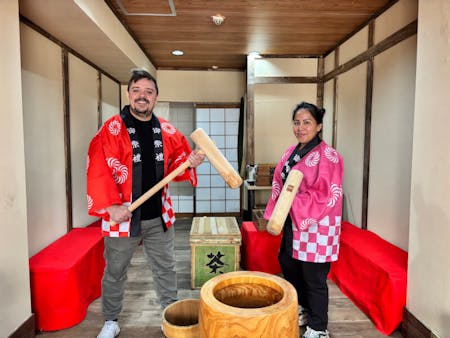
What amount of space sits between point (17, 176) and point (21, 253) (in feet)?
1.56

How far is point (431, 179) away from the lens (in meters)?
1.97

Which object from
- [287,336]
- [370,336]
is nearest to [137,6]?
[287,336]

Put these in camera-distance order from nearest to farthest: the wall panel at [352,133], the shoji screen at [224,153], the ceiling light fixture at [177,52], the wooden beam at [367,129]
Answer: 1. the wooden beam at [367,129]
2. the wall panel at [352,133]
3. the ceiling light fixture at [177,52]
4. the shoji screen at [224,153]

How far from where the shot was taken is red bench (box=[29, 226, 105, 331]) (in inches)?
87.5

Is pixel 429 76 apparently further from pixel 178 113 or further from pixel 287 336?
pixel 178 113

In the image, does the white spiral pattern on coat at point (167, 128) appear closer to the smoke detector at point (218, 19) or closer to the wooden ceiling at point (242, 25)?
the wooden ceiling at point (242, 25)

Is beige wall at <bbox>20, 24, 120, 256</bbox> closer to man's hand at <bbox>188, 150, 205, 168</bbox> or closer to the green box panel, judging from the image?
the green box panel

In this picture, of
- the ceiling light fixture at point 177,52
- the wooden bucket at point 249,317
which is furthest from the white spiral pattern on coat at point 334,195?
the ceiling light fixture at point 177,52

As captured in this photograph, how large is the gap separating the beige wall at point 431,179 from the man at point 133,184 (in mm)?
1407

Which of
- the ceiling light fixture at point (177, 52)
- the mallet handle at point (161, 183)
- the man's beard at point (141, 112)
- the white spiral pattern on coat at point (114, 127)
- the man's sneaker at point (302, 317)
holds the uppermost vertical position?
the ceiling light fixture at point (177, 52)

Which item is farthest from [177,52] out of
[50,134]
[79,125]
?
[50,134]

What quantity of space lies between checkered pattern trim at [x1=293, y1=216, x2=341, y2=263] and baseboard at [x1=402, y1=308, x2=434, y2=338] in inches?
26.6

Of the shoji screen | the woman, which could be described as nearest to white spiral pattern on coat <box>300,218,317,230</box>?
the woman

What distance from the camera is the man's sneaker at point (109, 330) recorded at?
2.17 metres
